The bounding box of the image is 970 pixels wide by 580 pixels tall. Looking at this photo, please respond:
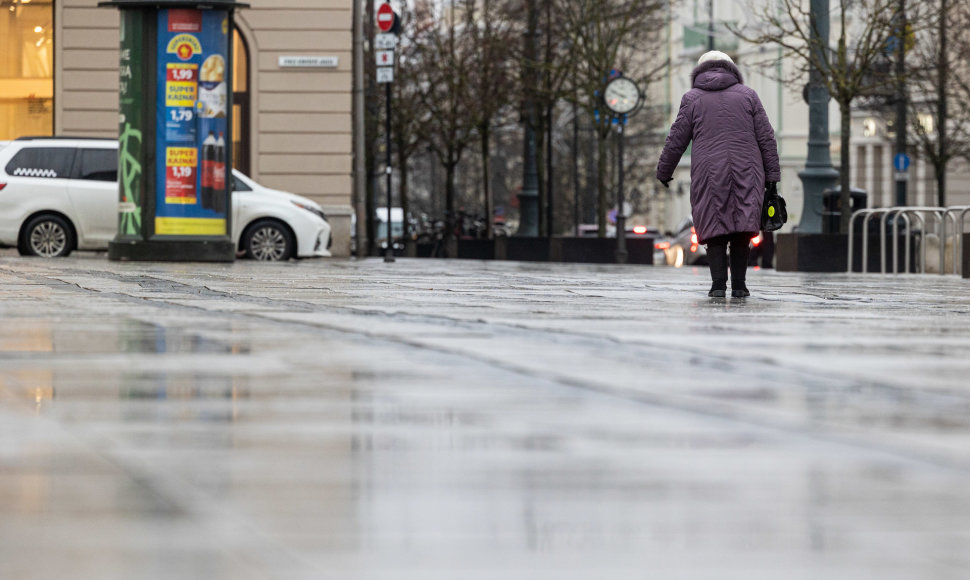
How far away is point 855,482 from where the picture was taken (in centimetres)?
448

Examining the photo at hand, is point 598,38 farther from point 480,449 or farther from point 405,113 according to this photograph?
point 480,449

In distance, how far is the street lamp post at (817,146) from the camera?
2520cm

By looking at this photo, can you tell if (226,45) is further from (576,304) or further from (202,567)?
(202,567)

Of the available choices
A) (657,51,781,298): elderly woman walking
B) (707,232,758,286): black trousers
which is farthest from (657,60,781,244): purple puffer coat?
(707,232,758,286): black trousers

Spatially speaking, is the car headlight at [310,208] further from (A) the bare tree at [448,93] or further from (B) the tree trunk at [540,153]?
(A) the bare tree at [448,93]

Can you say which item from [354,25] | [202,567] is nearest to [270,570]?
[202,567]

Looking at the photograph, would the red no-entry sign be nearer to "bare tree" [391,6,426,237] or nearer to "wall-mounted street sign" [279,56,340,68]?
"wall-mounted street sign" [279,56,340,68]

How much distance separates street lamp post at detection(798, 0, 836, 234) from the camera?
82.7 ft

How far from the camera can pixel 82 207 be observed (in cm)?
2458

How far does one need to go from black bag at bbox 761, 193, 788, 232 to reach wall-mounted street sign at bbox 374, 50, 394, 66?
13221 millimetres

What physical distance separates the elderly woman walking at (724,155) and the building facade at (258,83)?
17.2m

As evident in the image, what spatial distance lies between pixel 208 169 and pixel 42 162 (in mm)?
3104

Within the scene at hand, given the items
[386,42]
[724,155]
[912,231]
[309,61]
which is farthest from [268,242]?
[724,155]

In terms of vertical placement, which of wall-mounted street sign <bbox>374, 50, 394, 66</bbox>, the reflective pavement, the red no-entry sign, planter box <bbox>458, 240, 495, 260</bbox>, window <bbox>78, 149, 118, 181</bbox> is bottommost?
the reflective pavement
